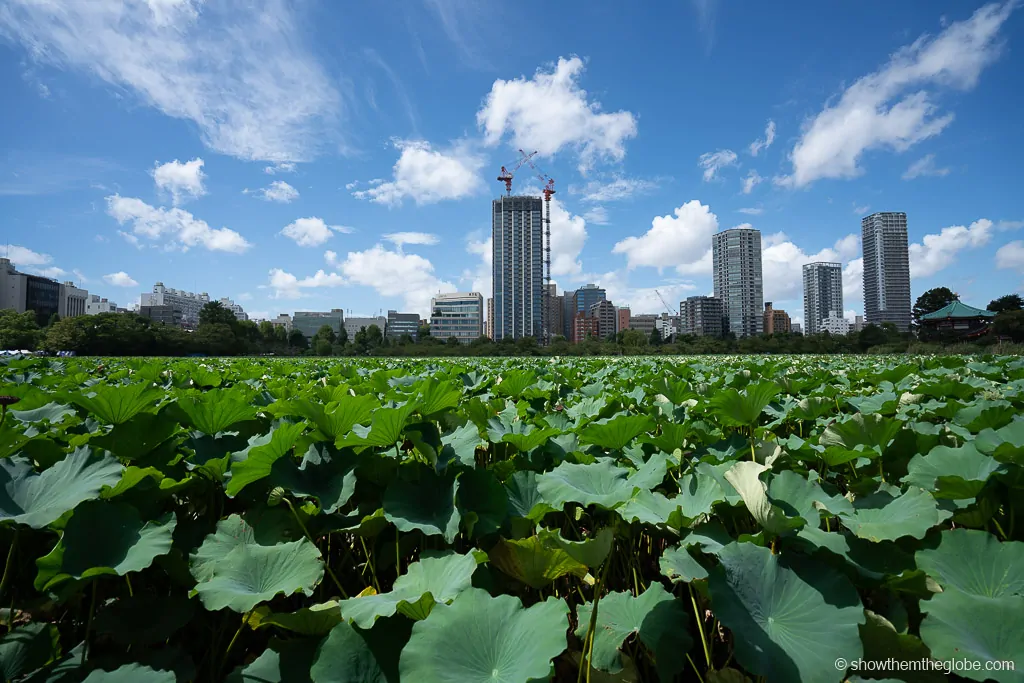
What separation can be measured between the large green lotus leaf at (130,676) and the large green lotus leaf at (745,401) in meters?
1.32

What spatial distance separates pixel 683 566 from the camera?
0.72 meters

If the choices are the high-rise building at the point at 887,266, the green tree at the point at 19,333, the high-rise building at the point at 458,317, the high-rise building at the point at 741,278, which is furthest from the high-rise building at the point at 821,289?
the green tree at the point at 19,333

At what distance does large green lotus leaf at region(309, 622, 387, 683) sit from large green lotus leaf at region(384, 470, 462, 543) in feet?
0.66

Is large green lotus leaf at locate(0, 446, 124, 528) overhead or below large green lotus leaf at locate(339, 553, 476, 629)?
overhead

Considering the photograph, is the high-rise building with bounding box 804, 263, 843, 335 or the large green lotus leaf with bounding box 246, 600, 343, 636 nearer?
the large green lotus leaf with bounding box 246, 600, 343, 636

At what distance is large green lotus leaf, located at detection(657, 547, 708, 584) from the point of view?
0.69 m

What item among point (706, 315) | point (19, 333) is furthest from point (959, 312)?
point (19, 333)

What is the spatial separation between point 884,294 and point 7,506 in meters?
96.6

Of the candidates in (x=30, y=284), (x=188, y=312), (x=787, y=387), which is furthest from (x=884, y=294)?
(x=188, y=312)

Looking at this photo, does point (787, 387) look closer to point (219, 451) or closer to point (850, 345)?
point (219, 451)

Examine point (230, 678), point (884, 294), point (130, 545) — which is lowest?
point (230, 678)

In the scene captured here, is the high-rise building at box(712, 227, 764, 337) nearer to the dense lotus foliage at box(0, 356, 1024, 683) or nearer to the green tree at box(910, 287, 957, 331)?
the green tree at box(910, 287, 957, 331)

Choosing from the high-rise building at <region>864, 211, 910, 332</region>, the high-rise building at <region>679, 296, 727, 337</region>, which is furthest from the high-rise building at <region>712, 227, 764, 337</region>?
the high-rise building at <region>864, 211, 910, 332</region>

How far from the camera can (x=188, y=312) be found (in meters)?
136
